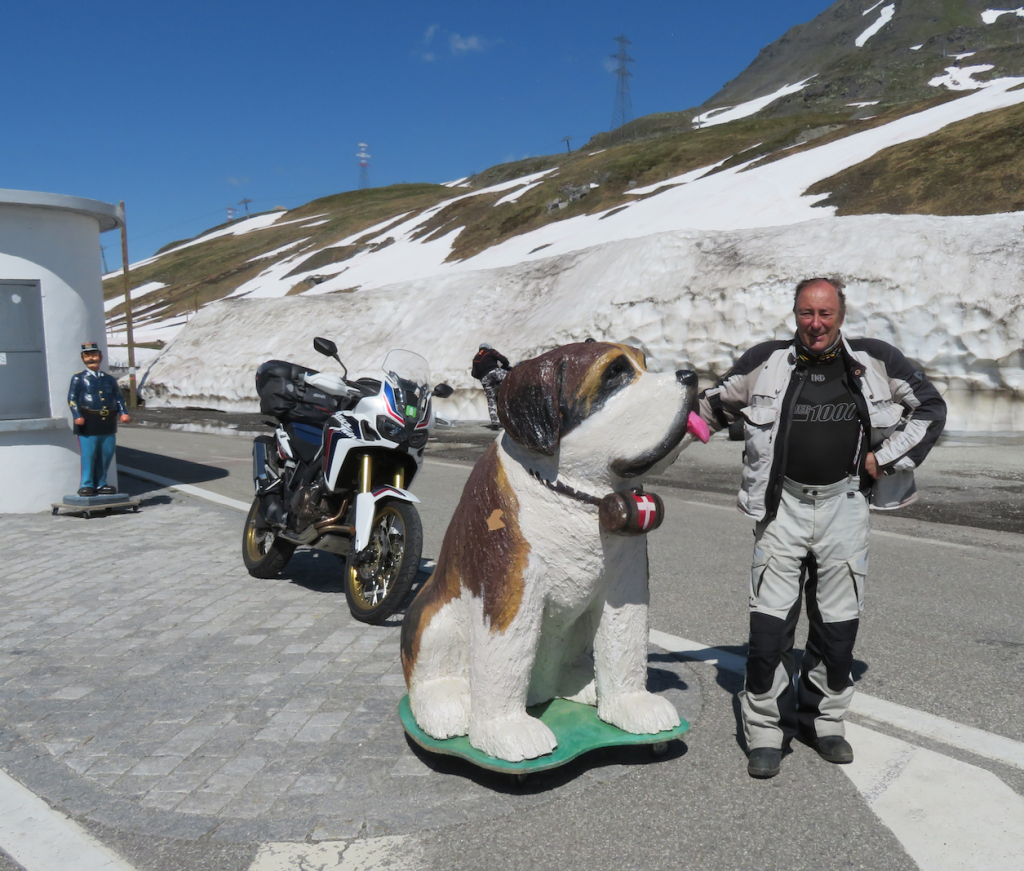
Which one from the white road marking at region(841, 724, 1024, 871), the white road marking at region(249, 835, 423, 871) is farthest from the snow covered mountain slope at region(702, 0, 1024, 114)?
the white road marking at region(249, 835, 423, 871)

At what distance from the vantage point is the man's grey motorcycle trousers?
3109 millimetres

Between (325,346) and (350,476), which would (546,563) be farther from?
(325,346)

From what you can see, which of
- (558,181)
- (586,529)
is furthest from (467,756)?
(558,181)

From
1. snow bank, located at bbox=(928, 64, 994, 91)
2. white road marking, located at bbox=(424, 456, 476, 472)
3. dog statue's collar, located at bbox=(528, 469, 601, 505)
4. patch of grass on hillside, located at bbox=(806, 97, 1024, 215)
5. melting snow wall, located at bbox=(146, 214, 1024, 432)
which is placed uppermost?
snow bank, located at bbox=(928, 64, 994, 91)

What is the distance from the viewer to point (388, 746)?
10.9ft

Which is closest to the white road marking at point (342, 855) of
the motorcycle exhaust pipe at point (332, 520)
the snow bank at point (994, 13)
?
the motorcycle exhaust pipe at point (332, 520)

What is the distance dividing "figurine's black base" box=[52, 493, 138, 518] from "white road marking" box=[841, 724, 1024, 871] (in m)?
7.43

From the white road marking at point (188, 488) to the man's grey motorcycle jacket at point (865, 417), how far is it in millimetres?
6687

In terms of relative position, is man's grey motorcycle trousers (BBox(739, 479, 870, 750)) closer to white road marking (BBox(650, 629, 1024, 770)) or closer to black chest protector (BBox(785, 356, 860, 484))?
black chest protector (BBox(785, 356, 860, 484))

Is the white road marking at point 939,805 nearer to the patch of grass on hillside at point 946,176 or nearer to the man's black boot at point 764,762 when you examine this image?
the man's black boot at point 764,762

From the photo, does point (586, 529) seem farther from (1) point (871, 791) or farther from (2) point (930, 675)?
(2) point (930, 675)

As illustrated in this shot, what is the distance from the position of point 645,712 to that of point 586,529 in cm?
80

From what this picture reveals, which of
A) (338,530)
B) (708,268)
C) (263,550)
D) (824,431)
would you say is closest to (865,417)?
(824,431)

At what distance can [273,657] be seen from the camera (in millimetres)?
4344
